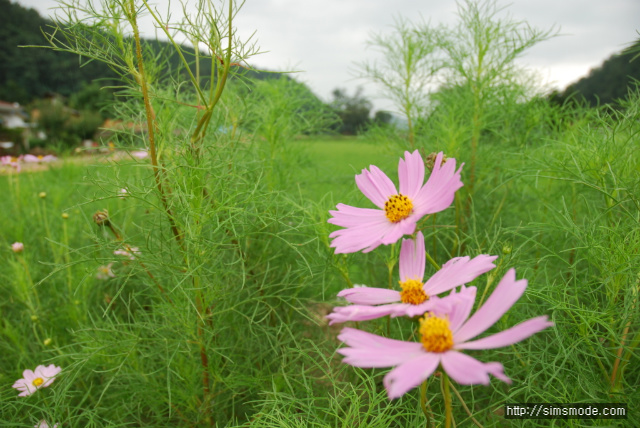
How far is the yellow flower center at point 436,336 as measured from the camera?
28 centimetres

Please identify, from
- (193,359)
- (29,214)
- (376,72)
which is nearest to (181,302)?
(193,359)

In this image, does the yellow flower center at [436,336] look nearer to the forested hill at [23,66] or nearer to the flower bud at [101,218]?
the flower bud at [101,218]

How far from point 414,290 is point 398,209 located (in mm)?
100

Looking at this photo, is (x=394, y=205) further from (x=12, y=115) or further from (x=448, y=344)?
(x=12, y=115)

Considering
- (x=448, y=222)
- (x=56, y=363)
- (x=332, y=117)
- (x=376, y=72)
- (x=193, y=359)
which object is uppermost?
(x=376, y=72)

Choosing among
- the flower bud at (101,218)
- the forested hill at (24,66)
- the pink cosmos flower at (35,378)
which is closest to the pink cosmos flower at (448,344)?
the flower bud at (101,218)

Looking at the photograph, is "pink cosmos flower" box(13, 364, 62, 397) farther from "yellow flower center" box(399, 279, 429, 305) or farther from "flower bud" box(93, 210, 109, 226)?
"yellow flower center" box(399, 279, 429, 305)

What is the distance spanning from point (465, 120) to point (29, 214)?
60.8 inches

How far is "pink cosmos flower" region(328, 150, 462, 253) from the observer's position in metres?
0.35

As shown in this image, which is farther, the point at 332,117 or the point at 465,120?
the point at 332,117

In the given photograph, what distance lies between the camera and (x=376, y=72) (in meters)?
1.12

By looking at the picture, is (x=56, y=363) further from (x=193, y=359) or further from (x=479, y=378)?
(x=479, y=378)

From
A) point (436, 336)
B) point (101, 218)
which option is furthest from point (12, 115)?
point (436, 336)

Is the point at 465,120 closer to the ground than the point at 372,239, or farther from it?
farther from it
